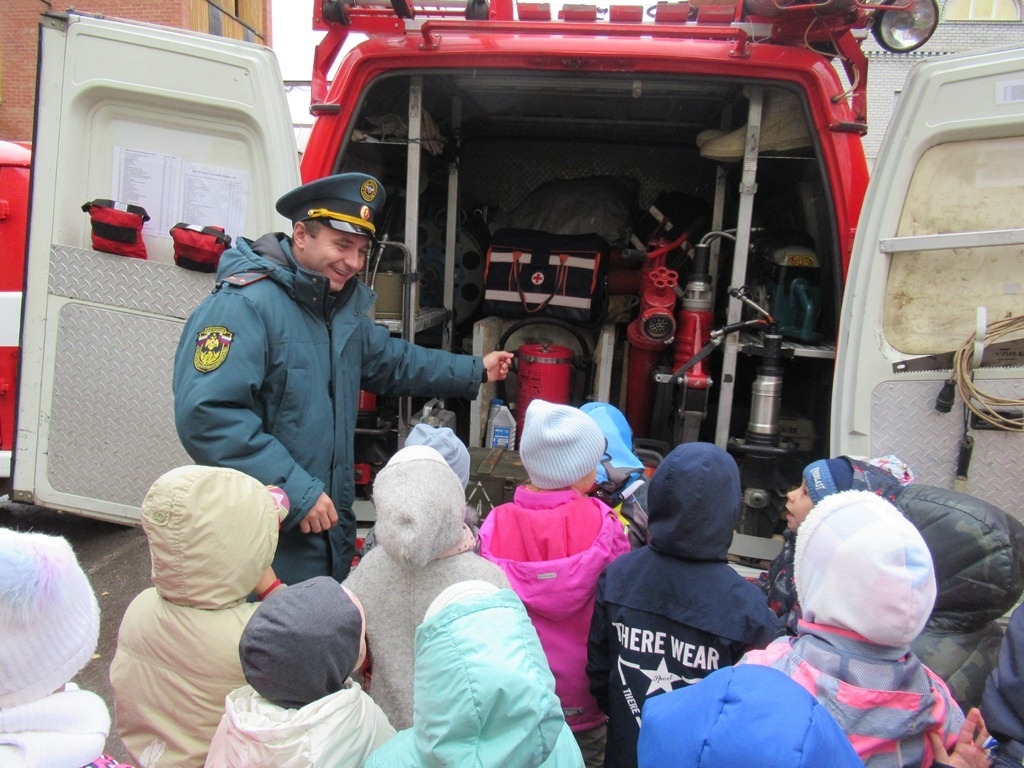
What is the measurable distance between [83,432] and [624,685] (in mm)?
2219

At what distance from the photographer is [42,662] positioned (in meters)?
1.01

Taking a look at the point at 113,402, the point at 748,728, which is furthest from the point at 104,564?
the point at 748,728

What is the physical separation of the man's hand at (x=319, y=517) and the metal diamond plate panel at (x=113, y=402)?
0.94m

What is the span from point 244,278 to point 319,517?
723mm

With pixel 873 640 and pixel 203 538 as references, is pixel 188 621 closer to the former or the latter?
pixel 203 538

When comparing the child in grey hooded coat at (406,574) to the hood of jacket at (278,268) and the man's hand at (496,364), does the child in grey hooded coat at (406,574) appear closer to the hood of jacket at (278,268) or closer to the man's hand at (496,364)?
the hood of jacket at (278,268)

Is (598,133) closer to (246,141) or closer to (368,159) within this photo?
(368,159)

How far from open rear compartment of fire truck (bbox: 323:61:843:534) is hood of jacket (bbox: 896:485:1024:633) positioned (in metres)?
1.21

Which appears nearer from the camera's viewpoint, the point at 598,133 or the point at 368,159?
the point at 368,159

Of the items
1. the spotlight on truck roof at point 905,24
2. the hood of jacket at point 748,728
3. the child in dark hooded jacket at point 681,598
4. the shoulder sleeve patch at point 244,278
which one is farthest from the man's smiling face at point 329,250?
the spotlight on truck roof at point 905,24

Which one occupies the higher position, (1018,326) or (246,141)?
(246,141)

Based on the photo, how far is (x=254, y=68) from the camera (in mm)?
2510

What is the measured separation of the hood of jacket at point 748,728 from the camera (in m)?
0.84

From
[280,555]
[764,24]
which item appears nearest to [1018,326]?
[764,24]
